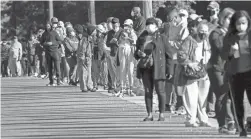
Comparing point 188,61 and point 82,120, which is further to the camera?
point 82,120

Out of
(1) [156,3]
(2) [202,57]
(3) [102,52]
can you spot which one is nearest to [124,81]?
(3) [102,52]

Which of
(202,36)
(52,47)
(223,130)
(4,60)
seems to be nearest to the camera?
(223,130)

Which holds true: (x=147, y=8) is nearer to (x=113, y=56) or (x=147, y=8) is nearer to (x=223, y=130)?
(x=113, y=56)

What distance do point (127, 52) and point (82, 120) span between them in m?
5.92

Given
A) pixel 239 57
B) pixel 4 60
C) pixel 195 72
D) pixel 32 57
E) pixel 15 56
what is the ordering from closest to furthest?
1. pixel 239 57
2. pixel 195 72
3. pixel 15 56
4. pixel 32 57
5. pixel 4 60

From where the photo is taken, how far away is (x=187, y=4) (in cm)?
5634

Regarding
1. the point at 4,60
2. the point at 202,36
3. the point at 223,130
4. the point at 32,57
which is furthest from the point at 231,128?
the point at 4,60

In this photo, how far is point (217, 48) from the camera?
1549 centimetres

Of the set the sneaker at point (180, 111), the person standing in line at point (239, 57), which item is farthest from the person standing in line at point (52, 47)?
the person standing in line at point (239, 57)

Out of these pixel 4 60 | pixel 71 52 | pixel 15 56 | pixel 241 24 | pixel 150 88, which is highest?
pixel 241 24

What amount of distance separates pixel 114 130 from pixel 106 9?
4665 centimetres

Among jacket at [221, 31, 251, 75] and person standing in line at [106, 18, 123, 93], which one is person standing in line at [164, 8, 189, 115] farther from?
person standing in line at [106, 18, 123, 93]

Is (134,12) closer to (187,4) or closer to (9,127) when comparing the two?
(9,127)

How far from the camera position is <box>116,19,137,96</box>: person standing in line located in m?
23.8
